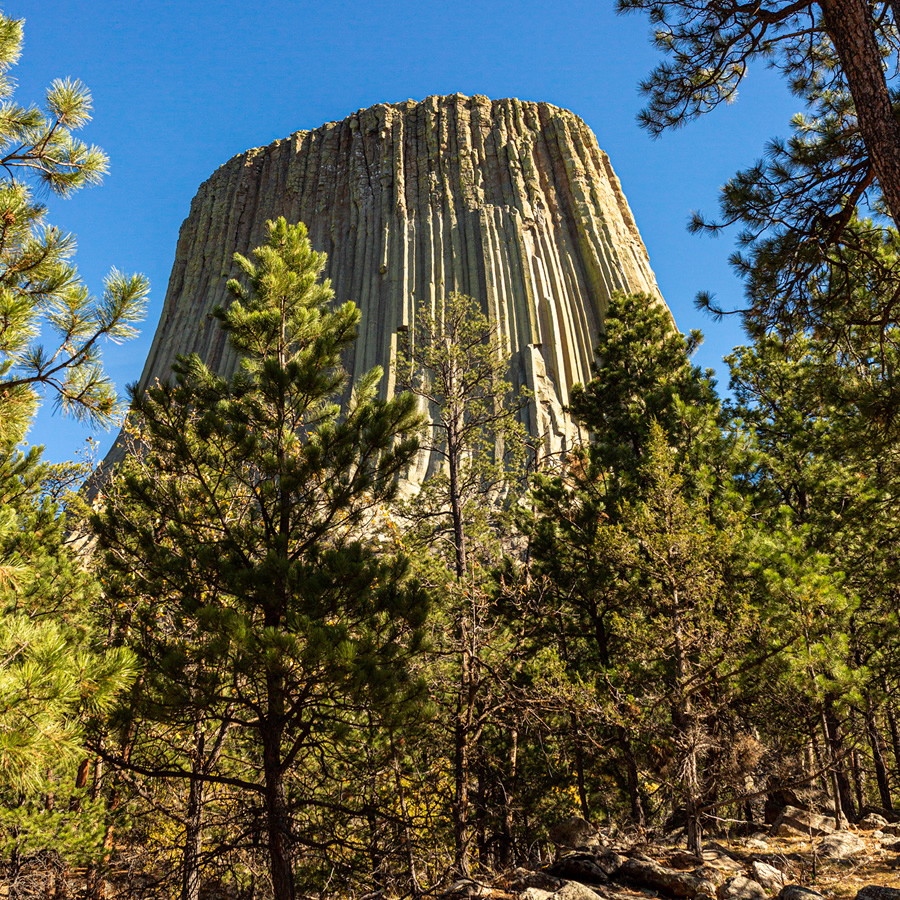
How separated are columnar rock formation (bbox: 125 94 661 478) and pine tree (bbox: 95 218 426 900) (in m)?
26.7

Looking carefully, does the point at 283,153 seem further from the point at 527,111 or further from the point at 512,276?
the point at 512,276

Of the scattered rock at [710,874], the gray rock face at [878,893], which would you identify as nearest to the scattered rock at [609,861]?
the scattered rock at [710,874]

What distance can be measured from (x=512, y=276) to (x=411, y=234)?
836 cm

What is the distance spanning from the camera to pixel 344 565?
17.9 ft

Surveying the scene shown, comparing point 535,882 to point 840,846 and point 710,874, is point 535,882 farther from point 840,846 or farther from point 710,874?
point 840,846

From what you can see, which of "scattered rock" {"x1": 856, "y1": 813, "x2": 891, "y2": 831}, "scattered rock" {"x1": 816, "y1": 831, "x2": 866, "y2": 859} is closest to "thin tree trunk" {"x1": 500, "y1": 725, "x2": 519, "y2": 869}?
"scattered rock" {"x1": 816, "y1": 831, "x2": 866, "y2": 859}

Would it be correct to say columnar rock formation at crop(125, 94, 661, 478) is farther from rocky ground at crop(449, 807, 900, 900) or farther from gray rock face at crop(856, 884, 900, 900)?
gray rock face at crop(856, 884, 900, 900)

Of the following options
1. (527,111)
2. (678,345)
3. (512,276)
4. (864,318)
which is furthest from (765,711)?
(527,111)

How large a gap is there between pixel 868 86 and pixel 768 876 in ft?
25.6

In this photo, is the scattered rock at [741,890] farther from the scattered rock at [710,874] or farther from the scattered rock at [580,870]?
the scattered rock at [580,870]

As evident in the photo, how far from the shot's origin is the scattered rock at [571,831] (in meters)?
10.6

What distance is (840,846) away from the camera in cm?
851

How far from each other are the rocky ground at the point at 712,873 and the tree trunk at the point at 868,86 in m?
6.22

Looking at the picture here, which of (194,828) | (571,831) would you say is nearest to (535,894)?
(194,828)
